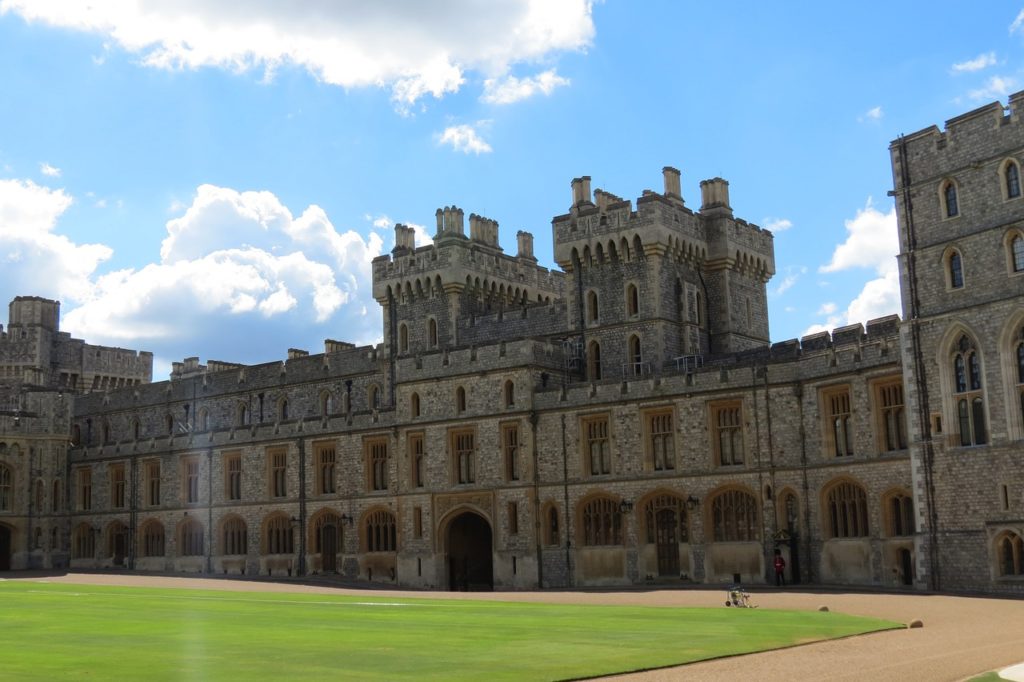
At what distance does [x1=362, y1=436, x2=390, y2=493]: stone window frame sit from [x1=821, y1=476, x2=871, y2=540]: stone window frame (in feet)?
68.5

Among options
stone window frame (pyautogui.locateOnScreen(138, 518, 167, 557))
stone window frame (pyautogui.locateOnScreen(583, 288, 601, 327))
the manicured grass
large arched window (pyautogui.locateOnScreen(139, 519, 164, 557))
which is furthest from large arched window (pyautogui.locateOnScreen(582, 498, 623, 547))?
large arched window (pyautogui.locateOnScreen(139, 519, 164, 557))

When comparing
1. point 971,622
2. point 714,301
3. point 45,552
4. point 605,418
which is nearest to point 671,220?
point 714,301

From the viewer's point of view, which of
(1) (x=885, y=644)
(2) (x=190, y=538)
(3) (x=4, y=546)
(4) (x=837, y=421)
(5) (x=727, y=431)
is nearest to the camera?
(1) (x=885, y=644)

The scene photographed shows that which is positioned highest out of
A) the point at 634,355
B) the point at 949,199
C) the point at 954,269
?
the point at 949,199

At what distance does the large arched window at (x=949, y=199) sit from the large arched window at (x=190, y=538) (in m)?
40.7

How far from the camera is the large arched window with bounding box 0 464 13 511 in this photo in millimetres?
65500

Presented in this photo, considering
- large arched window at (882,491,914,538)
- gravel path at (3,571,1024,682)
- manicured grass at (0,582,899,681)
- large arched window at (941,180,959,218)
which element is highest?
large arched window at (941,180,959,218)

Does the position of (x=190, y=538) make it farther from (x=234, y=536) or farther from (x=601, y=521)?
(x=601, y=521)

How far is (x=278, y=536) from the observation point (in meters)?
58.3

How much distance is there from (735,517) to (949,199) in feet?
43.8

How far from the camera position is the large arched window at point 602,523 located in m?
45.7

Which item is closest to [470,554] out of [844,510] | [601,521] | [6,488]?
[601,521]

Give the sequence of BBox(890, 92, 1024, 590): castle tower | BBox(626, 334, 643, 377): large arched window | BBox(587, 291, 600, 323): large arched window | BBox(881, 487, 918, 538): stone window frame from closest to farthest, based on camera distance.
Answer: BBox(890, 92, 1024, 590): castle tower
BBox(881, 487, 918, 538): stone window frame
BBox(626, 334, 643, 377): large arched window
BBox(587, 291, 600, 323): large arched window

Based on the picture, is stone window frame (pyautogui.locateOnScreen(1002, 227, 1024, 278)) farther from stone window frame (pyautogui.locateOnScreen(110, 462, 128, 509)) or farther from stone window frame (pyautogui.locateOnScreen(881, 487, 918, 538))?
stone window frame (pyautogui.locateOnScreen(110, 462, 128, 509))
